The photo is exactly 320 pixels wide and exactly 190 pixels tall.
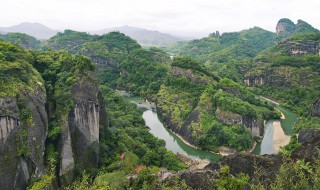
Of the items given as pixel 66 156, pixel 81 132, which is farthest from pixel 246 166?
pixel 81 132

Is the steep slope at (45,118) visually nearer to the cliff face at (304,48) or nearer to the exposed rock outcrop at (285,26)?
the cliff face at (304,48)

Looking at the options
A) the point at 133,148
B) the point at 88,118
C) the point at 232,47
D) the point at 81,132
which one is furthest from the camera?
the point at 232,47

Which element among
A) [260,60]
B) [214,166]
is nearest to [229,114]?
[214,166]

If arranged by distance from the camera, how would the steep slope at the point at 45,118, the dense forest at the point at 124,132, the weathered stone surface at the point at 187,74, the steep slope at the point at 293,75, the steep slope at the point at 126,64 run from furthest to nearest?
the steep slope at the point at 126,64 < the steep slope at the point at 293,75 < the weathered stone surface at the point at 187,74 < the steep slope at the point at 45,118 < the dense forest at the point at 124,132

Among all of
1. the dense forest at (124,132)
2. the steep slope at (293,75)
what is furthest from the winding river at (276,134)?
the steep slope at (293,75)

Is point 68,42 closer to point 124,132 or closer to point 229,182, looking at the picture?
point 124,132

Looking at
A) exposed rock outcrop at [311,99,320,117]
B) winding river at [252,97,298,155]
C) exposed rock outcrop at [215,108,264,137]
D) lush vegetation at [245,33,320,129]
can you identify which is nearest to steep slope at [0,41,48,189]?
exposed rock outcrop at [215,108,264,137]

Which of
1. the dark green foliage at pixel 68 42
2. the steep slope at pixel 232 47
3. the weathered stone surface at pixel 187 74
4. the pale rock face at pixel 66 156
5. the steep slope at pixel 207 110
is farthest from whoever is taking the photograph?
the steep slope at pixel 232 47

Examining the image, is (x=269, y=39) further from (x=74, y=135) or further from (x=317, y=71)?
(x=74, y=135)
